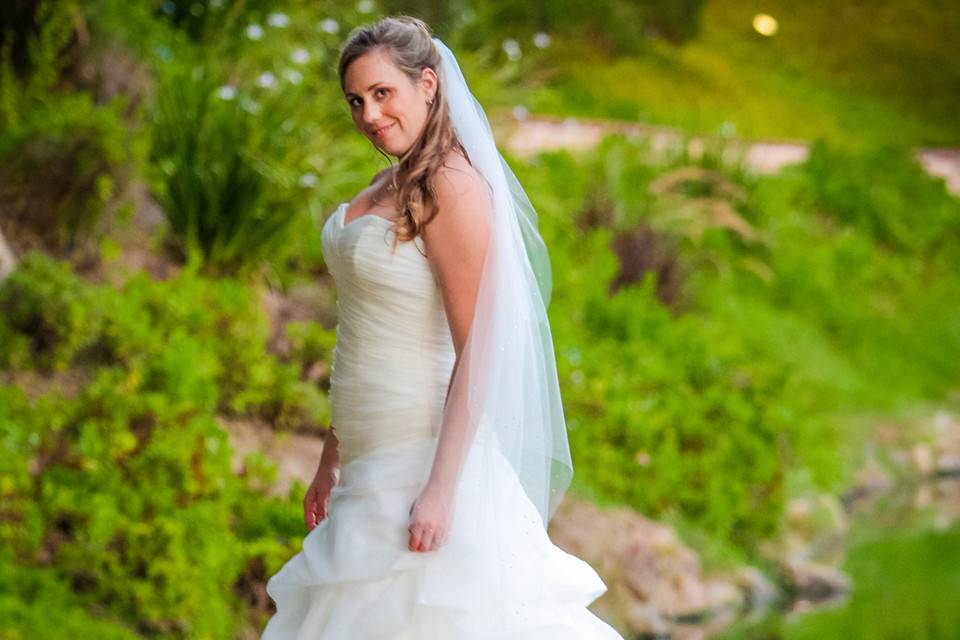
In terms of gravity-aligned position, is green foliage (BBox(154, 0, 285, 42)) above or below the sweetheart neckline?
above

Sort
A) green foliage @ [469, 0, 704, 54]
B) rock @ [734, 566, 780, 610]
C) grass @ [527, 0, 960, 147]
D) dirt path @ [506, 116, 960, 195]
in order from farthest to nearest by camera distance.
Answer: grass @ [527, 0, 960, 147] < green foliage @ [469, 0, 704, 54] < dirt path @ [506, 116, 960, 195] < rock @ [734, 566, 780, 610]

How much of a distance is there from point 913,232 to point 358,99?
29.8 feet

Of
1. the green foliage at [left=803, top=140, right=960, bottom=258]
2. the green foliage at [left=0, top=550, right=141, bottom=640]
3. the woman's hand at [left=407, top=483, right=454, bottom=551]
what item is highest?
the green foliage at [left=803, top=140, right=960, bottom=258]

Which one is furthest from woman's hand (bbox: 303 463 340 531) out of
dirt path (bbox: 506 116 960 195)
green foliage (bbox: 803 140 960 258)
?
green foliage (bbox: 803 140 960 258)

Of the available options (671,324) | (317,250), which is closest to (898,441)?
(671,324)

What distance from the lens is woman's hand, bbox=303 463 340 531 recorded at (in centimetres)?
253

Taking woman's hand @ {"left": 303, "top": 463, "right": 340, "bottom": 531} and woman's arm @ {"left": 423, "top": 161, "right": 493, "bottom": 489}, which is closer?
woman's arm @ {"left": 423, "top": 161, "right": 493, "bottom": 489}

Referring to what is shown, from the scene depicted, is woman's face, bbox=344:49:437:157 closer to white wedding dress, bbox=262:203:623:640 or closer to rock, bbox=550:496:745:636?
white wedding dress, bbox=262:203:623:640

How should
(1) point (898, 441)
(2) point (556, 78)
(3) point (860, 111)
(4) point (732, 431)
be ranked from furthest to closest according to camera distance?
1. (3) point (860, 111)
2. (2) point (556, 78)
3. (1) point (898, 441)
4. (4) point (732, 431)

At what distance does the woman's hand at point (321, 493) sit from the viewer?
2531 mm

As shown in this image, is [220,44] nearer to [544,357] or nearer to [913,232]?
[544,357]

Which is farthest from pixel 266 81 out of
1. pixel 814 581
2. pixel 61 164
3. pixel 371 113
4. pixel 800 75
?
pixel 800 75

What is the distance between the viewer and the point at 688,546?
19.2ft

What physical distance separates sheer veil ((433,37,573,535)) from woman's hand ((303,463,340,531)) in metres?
0.40
